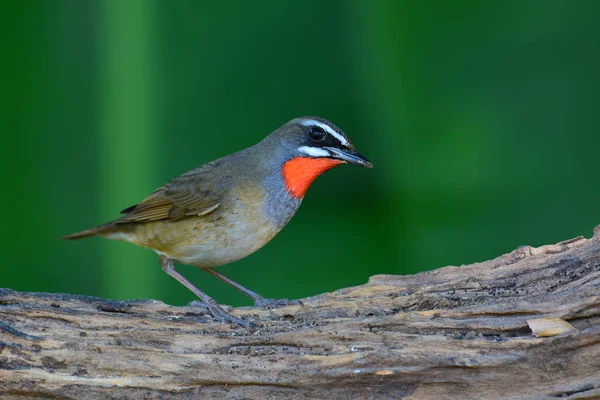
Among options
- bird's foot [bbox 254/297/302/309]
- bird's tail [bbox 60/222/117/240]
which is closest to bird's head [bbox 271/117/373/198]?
bird's foot [bbox 254/297/302/309]

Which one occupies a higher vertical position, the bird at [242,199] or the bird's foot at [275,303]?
the bird at [242,199]

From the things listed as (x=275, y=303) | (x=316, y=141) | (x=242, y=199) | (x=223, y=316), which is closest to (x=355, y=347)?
(x=223, y=316)

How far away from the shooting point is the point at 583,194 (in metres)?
5.58

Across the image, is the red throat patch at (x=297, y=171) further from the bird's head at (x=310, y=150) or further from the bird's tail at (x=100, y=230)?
the bird's tail at (x=100, y=230)

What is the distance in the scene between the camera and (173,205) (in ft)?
16.5

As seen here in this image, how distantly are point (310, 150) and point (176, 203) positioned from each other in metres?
1.02

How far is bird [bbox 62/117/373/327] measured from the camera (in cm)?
473

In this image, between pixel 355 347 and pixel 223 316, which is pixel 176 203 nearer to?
pixel 223 316

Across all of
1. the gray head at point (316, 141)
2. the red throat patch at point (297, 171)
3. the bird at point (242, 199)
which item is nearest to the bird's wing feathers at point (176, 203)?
the bird at point (242, 199)

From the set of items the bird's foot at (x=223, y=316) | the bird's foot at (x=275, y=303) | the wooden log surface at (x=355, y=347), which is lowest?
the wooden log surface at (x=355, y=347)

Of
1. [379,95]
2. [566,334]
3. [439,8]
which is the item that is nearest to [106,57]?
[379,95]

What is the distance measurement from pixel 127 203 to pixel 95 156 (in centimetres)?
49

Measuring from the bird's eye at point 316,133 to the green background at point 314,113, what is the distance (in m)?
1.31

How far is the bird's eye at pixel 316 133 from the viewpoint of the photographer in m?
4.77
